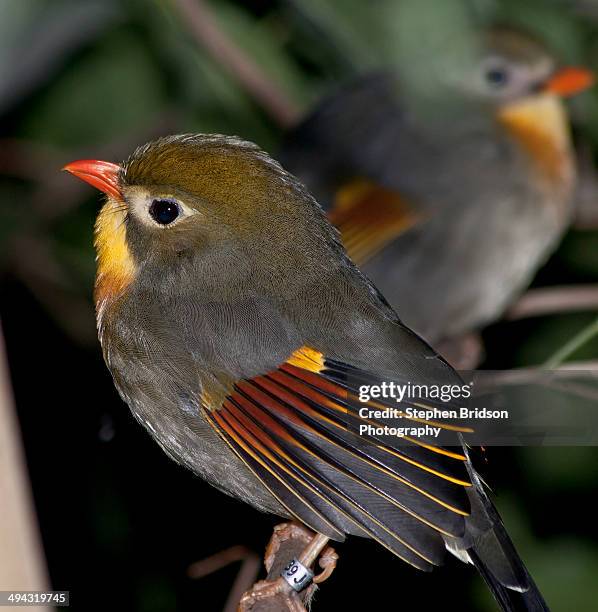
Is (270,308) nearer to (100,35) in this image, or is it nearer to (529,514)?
(529,514)

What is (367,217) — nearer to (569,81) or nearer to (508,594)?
(569,81)

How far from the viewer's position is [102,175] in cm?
380

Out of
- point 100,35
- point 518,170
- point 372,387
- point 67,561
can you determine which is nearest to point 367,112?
point 518,170

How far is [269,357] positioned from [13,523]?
1.19 metres

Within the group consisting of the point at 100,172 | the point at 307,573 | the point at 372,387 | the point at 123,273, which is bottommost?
the point at 307,573

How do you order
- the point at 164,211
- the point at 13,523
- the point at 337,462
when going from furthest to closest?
the point at 164,211 → the point at 337,462 → the point at 13,523

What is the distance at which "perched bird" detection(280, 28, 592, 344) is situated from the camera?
521 cm

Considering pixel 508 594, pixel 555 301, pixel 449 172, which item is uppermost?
pixel 449 172

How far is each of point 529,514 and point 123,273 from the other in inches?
114

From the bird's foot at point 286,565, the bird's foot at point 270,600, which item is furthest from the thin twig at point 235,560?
the bird's foot at point 270,600

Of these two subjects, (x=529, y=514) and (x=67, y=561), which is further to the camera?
(x=67, y=561)

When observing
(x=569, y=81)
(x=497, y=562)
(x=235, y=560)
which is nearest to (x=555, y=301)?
(x=569, y=81)

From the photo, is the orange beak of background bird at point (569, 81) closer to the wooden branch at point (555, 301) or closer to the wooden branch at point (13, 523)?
the wooden branch at point (555, 301)

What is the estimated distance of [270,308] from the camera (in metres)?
3.50
